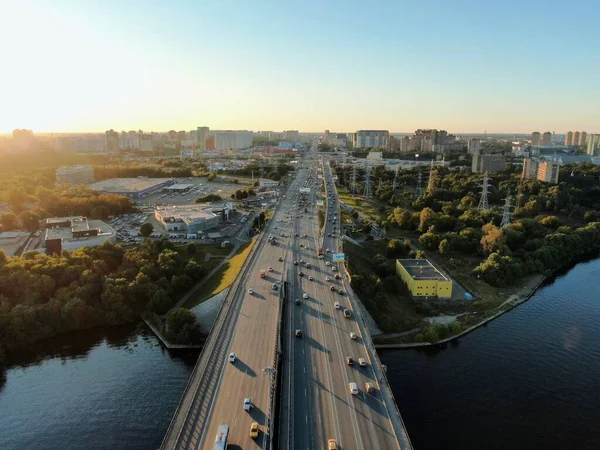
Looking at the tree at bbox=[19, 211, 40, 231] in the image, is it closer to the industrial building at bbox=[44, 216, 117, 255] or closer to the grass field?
the industrial building at bbox=[44, 216, 117, 255]

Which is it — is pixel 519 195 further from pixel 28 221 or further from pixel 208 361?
pixel 28 221

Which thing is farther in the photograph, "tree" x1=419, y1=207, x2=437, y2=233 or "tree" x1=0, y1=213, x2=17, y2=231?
"tree" x1=419, y1=207, x2=437, y2=233

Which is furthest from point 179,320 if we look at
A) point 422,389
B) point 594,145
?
point 594,145

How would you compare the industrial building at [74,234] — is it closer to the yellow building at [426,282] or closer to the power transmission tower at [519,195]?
the yellow building at [426,282]

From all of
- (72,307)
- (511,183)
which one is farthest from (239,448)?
(511,183)

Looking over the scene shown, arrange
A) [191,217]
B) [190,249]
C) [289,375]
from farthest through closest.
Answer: [191,217], [190,249], [289,375]

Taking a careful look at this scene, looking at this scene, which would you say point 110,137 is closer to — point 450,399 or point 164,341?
point 164,341

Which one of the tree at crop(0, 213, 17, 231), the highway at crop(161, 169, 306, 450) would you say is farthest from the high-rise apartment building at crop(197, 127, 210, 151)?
the highway at crop(161, 169, 306, 450)
